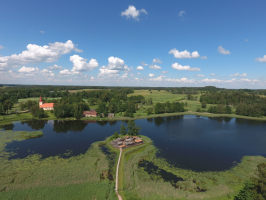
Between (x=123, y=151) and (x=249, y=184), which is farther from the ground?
(x=249, y=184)

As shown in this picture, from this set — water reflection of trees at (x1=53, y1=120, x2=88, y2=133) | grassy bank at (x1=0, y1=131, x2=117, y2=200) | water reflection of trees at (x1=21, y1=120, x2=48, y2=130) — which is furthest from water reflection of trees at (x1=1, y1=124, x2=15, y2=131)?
grassy bank at (x1=0, y1=131, x2=117, y2=200)

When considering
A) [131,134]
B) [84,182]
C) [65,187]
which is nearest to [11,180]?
[65,187]

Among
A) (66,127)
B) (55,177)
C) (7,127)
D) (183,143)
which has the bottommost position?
(183,143)

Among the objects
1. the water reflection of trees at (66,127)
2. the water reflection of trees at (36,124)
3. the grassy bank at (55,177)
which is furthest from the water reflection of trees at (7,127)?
the grassy bank at (55,177)

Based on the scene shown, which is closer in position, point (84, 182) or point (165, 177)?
point (84, 182)

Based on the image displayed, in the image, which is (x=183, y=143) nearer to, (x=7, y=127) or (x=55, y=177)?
(x=55, y=177)

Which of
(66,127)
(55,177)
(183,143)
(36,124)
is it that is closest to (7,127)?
(36,124)

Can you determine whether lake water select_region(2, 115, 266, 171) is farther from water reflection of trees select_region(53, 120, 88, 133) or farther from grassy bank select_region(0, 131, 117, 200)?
grassy bank select_region(0, 131, 117, 200)

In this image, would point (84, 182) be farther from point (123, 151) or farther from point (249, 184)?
point (249, 184)
